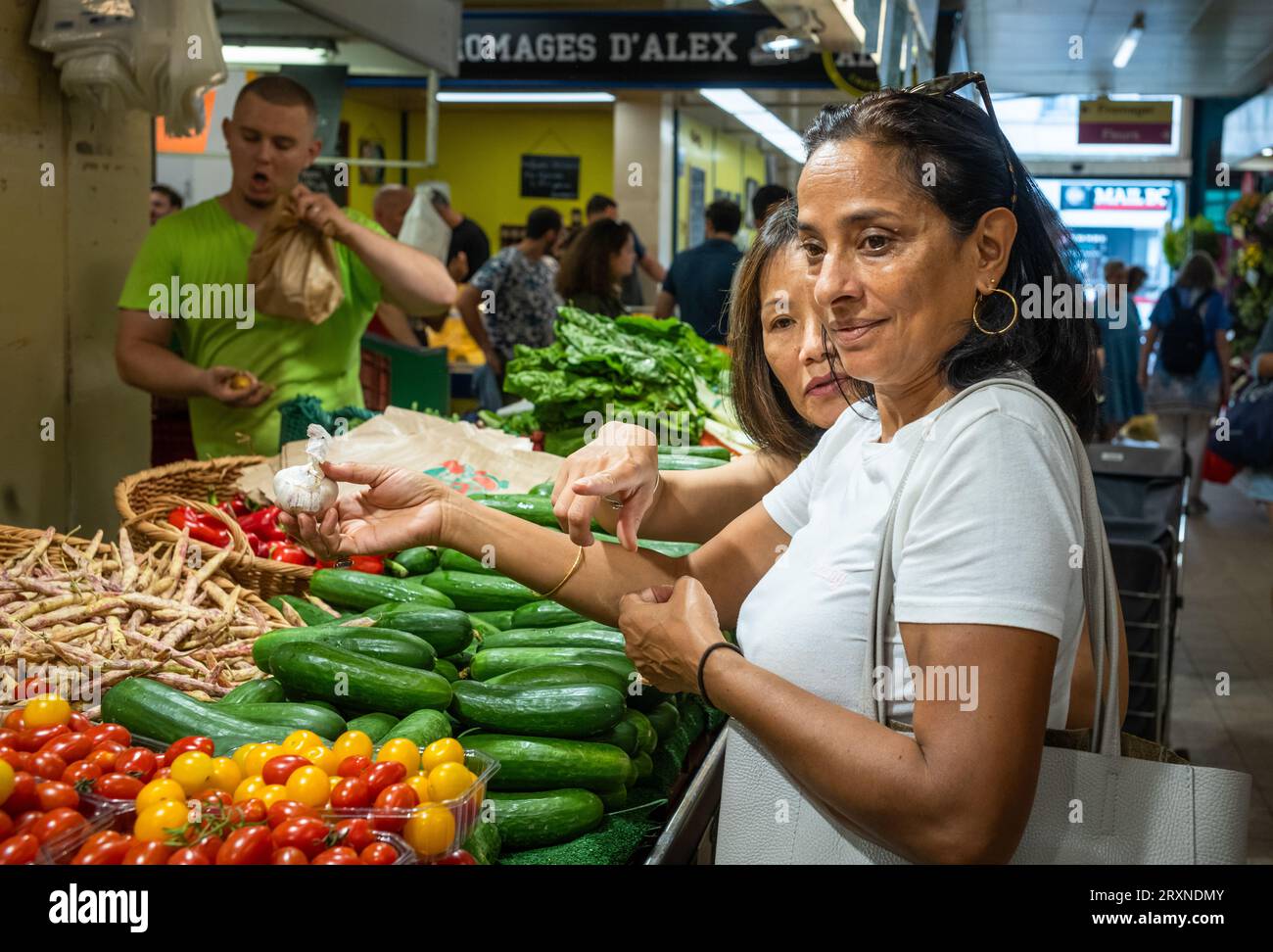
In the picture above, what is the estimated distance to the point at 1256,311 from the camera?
1148cm

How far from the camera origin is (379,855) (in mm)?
1554

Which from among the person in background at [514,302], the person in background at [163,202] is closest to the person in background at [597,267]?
the person in background at [514,302]

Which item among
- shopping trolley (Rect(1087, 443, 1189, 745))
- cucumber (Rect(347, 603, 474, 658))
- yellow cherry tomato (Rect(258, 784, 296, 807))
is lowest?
shopping trolley (Rect(1087, 443, 1189, 745))

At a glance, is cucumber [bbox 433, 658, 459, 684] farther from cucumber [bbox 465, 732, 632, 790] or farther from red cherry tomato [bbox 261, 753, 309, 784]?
red cherry tomato [bbox 261, 753, 309, 784]

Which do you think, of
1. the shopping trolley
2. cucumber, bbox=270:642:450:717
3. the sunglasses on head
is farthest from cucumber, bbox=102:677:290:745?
the shopping trolley

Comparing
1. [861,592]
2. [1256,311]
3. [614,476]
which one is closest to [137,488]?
[614,476]

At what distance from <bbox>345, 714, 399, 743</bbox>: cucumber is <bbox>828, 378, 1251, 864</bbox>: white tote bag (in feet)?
3.12

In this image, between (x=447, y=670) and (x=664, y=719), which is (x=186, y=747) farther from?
(x=664, y=719)

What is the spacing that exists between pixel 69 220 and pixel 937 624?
4086 mm

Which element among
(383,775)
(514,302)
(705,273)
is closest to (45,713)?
(383,775)

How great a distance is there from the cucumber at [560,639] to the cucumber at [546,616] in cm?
7

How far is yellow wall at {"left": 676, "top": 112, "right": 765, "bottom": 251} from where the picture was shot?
55.3 ft

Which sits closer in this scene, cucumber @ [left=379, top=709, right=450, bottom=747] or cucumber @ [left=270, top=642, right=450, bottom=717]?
cucumber @ [left=379, top=709, right=450, bottom=747]
